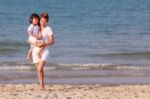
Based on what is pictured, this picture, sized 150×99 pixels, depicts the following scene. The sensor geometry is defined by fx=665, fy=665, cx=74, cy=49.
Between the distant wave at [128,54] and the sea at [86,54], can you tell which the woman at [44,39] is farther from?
the distant wave at [128,54]

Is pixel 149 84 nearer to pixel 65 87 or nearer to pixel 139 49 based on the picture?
pixel 65 87

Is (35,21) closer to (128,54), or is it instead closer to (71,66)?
(71,66)

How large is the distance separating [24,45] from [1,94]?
12.8 m

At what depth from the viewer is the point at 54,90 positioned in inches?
565

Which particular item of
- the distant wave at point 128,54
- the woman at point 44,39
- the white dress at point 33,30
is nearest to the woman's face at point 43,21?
the woman at point 44,39

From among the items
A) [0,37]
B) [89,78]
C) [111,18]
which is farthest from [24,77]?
[111,18]

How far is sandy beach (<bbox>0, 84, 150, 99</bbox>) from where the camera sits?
1316cm

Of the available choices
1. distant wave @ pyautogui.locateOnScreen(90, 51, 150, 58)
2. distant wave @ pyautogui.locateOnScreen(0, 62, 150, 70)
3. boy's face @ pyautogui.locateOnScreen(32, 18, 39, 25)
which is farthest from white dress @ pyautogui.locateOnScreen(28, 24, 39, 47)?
distant wave @ pyautogui.locateOnScreen(90, 51, 150, 58)

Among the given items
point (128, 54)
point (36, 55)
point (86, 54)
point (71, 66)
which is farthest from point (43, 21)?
point (128, 54)

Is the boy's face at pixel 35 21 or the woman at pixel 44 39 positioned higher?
the boy's face at pixel 35 21

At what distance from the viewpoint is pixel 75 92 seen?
13.9 m

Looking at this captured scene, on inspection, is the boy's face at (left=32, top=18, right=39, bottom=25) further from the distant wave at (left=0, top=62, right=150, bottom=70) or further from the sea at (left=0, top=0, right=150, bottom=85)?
the distant wave at (left=0, top=62, right=150, bottom=70)

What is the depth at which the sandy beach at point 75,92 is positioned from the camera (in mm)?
13164

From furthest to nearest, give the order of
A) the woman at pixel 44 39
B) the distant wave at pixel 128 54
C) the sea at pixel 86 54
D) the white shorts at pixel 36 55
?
1. the distant wave at pixel 128 54
2. the sea at pixel 86 54
3. the white shorts at pixel 36 55
4. the woman at pixel 44 39
